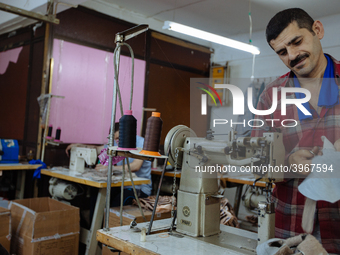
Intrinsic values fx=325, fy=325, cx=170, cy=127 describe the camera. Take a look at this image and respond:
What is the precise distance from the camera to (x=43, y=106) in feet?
11.9

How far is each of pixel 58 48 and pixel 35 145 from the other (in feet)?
3.73

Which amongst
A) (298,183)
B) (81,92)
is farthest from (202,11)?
(298,183)

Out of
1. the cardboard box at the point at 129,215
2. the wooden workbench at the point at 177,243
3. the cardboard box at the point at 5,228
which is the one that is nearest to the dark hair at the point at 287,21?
the wooden workbench at the point at 177,243

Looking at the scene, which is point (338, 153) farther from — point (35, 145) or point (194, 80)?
point (35, 145)

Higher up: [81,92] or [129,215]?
[81,92]

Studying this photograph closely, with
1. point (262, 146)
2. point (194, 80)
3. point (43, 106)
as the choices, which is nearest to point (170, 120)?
point (194, 80)

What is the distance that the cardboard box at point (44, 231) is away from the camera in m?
2.25

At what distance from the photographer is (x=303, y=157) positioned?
46.2 inches

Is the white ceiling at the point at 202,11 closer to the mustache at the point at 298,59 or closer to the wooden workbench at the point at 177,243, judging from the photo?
the mustache at the point at 298,59

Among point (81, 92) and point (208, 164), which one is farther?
point (81, 92)

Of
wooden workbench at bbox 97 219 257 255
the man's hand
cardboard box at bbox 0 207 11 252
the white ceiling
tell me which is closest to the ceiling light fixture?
the white ceiling

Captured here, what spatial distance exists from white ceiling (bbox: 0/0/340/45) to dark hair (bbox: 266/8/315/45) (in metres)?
0.03

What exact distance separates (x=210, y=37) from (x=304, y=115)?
1.09 meters

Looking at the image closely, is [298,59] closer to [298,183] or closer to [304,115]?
[304,115]
